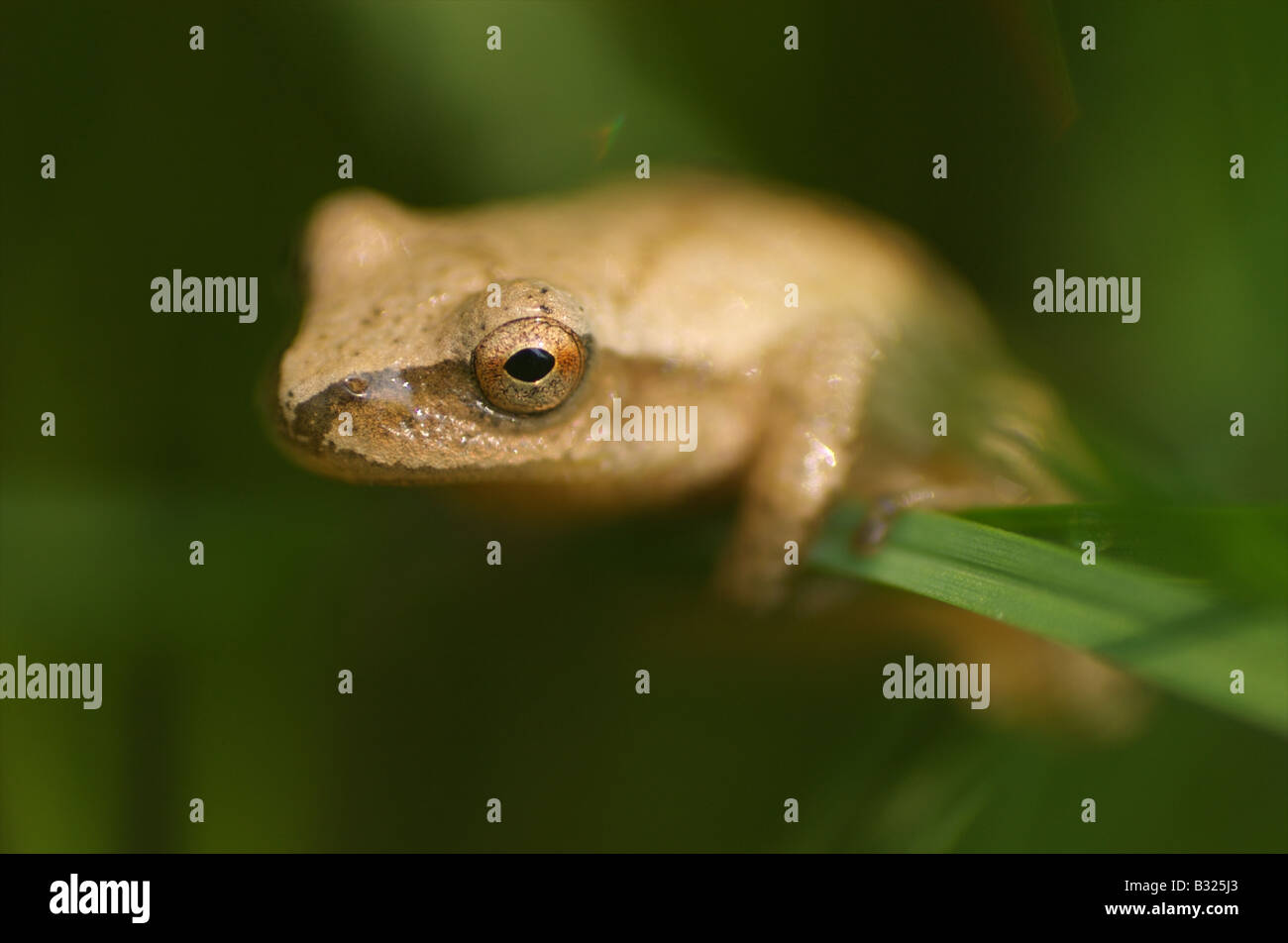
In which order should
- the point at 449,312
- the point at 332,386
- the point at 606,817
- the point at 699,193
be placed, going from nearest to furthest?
the point at 332,386 < the point at 449,312 < the point at 606,817 < the point at 699,193

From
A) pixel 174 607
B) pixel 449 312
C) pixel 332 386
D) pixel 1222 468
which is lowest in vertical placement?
pixel 174 607
